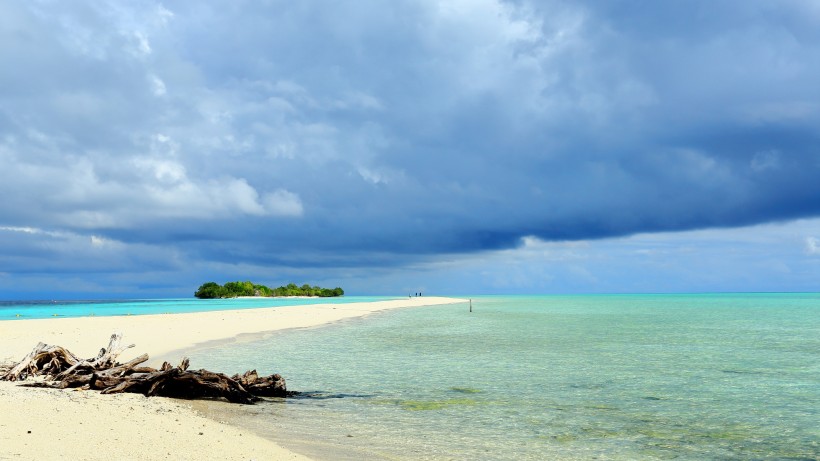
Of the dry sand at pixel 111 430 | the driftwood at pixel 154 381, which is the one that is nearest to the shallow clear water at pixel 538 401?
the driftwood at pixel 154 381

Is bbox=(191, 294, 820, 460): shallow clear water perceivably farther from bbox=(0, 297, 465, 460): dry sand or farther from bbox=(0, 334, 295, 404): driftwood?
bbox=(0, 297, 465, 460): dry sand

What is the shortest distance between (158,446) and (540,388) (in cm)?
1295

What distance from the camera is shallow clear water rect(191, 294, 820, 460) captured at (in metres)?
12.2

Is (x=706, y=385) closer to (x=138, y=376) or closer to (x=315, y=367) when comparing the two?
(x=315, y=367)

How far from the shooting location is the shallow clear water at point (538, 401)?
12.2 meters

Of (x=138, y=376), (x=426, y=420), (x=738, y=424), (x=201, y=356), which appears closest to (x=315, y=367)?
(x=201, y=356)

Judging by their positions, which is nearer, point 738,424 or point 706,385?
point 738,424

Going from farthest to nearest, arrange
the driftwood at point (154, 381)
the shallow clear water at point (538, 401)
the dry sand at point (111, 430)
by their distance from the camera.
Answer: the driftwood at point (154, 381) → the shallow clear water at point (538, 401) → the dry sand at point (111, 430)

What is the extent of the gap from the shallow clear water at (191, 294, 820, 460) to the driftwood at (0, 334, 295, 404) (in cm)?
101

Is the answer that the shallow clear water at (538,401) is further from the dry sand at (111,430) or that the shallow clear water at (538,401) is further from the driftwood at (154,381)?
the dry sand at (111,430)

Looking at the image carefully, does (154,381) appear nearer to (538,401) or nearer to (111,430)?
(111,430)

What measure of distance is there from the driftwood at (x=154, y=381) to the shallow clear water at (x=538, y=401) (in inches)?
39.8

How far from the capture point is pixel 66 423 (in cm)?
1127

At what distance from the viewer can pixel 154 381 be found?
639 inches
